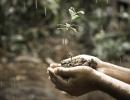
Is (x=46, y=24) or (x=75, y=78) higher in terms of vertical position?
(x=75, y=78)

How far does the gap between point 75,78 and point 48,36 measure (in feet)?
24.6

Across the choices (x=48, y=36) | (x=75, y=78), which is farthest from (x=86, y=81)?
(x=48, y=36)

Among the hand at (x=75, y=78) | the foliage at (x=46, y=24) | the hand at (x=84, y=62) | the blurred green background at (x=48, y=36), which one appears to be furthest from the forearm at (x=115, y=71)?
the foliage at (x=46, y=24)

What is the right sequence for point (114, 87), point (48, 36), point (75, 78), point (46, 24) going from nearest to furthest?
point (114, 87) < point (75, 78) < point (48, 36) < point (46, 24)

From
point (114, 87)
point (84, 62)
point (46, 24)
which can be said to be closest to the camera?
point (114, 87)

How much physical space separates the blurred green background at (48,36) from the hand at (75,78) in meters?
4.62

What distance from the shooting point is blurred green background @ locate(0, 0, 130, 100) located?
8547 mm

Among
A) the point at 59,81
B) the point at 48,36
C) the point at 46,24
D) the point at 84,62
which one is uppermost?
the point at 84,62

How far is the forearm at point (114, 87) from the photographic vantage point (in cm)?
284

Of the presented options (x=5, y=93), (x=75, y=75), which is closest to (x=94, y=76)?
(x=75, y=75)

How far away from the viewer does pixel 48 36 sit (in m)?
10.4

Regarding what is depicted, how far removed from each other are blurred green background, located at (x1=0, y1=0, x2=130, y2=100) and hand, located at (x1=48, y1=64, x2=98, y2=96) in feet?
15.1

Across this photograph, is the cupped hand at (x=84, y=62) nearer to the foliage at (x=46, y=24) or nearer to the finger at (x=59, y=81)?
the finger at (x=59, y=81)

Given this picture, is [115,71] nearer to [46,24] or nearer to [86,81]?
[86,81]
